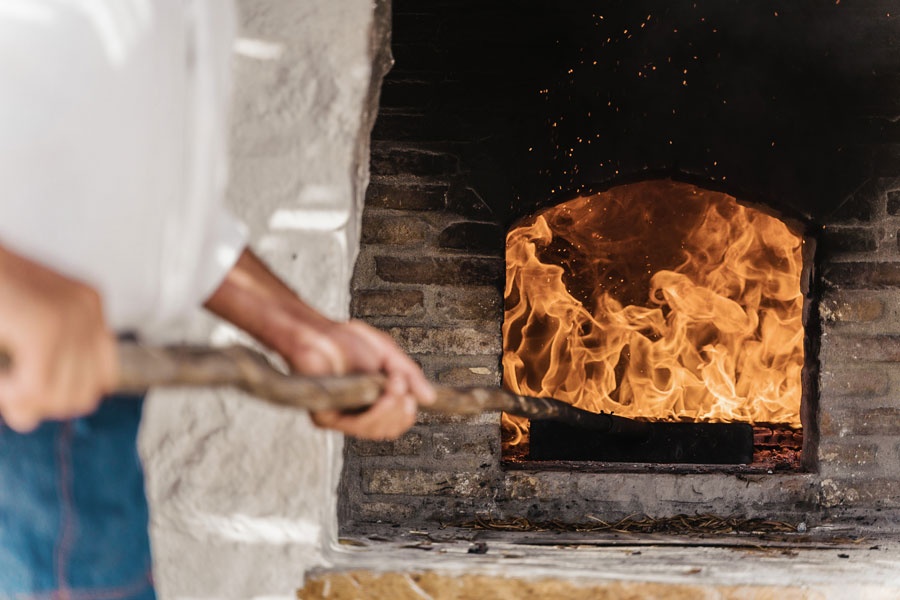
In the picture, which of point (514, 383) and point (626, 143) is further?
point (514, 383)

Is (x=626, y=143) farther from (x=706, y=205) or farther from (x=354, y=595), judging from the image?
(x=354, y=595)

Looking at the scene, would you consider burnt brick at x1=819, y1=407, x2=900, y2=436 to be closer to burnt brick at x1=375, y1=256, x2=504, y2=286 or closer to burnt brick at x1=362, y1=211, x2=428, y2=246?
burnt brick at x1=375, y1=256, x2=504, y2=286

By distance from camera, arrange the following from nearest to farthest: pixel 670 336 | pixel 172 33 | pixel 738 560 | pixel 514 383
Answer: pixel 172 33
pixel 738 560
pixel 514 383
pixel 670 336

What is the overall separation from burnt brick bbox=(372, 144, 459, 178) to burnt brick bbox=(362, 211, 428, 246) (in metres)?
0.15

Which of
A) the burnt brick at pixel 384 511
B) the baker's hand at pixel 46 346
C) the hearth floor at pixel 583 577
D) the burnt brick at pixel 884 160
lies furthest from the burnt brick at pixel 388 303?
the baker's hand at pixel 46 346

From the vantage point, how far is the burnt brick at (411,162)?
8.72 feet

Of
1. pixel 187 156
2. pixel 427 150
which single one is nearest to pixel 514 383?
pixel 427 150

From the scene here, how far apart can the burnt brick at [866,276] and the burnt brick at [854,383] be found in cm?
28

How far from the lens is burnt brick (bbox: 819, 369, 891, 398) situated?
2.63 metres

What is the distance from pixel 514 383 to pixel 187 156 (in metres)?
2.58

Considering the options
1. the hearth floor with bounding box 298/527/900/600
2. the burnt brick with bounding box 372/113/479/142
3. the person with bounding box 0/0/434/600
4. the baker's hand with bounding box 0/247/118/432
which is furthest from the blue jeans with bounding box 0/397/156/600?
the burnt brick with bounding box 372/113/479/142

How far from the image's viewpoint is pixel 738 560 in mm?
1469

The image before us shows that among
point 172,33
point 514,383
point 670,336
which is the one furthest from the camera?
point 670,336

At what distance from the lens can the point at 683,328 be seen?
3.40 meters
